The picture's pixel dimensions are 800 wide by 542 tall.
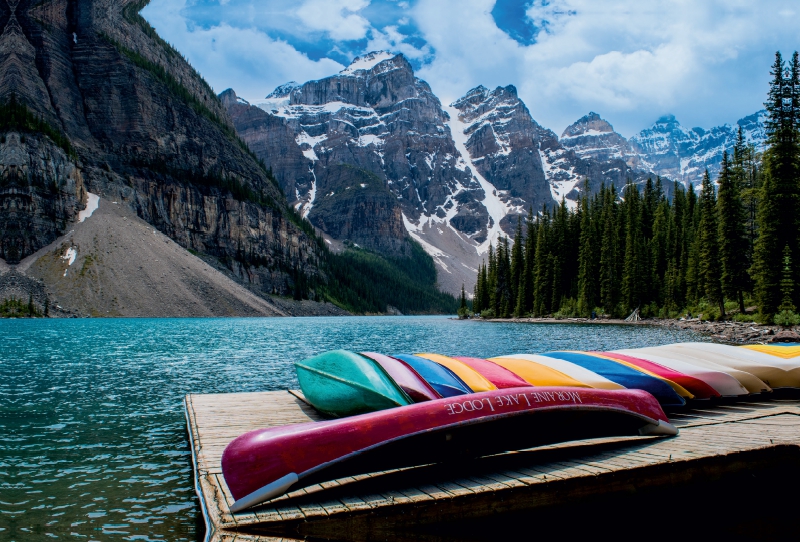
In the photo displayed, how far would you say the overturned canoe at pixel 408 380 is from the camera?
810 cm

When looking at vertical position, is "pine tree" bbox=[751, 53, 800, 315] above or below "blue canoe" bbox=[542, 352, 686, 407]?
above

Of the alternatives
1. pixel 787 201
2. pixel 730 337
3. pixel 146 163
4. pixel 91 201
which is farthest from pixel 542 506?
pixel 146 163

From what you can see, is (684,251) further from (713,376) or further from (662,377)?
(662,377)

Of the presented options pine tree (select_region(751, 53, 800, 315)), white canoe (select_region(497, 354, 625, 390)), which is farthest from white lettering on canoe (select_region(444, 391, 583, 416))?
pine tree (select_region(751, 53, 800, 315))

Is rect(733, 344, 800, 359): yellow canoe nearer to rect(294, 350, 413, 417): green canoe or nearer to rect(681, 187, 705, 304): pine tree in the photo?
rect(294, 350, 413, 417): green canoe

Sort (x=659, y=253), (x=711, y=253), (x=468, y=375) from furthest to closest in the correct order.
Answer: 1. (x=659, y=253)
2. (x=711, y=253)
3. (x=468, y=375)

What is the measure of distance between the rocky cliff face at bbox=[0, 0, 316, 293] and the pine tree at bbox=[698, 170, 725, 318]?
4465 inches

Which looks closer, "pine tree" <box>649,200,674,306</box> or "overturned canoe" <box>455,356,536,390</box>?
"overturned canoe" <box>455,356,536,390</box>

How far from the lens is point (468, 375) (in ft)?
29.7

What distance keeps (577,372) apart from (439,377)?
8.59 ft

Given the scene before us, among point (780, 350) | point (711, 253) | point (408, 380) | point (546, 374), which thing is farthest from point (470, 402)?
point (711, 253)

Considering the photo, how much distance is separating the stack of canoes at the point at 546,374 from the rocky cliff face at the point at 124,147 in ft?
379

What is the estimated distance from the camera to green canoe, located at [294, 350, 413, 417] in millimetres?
8211

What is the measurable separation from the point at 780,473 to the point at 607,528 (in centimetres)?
278
